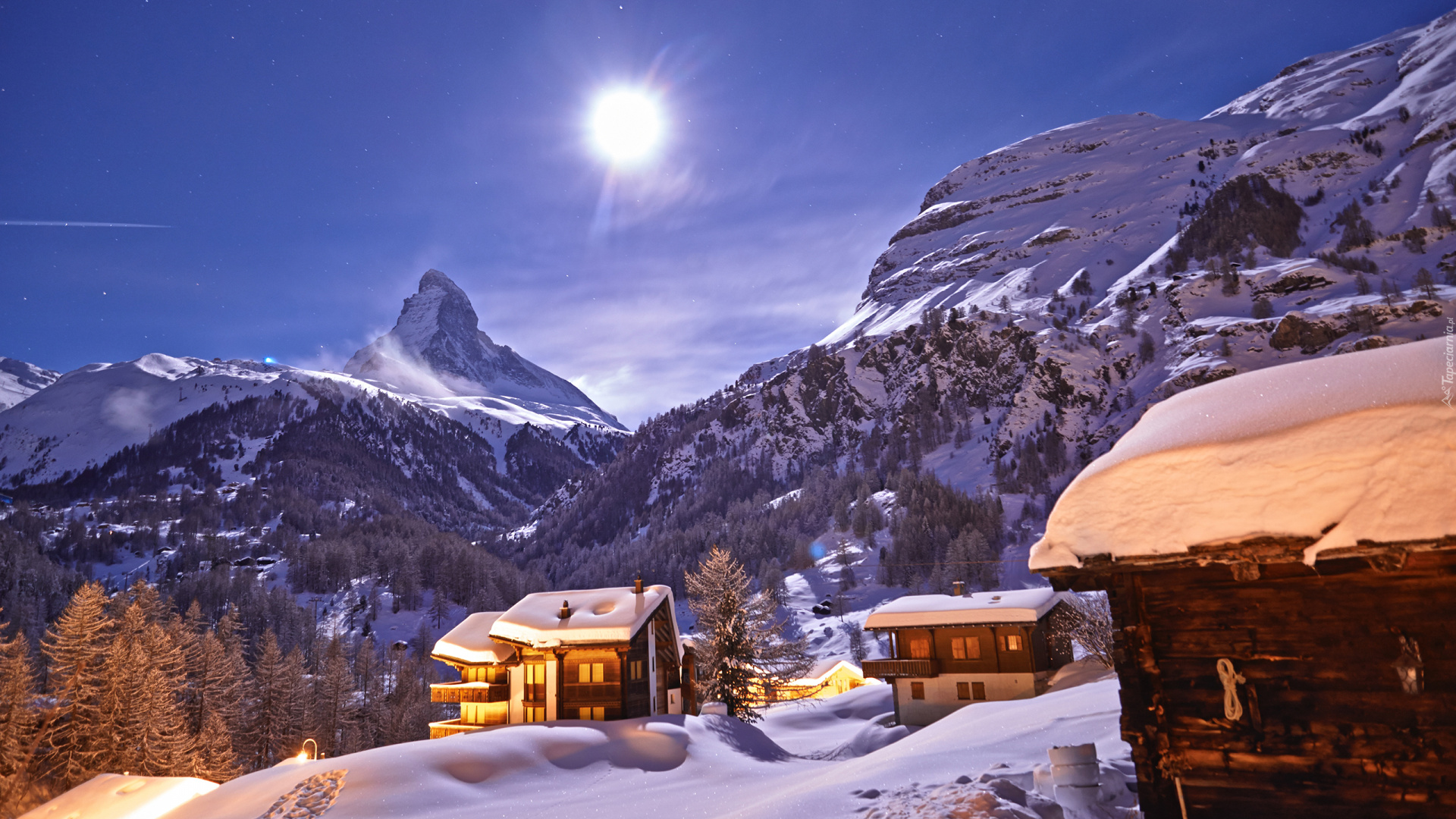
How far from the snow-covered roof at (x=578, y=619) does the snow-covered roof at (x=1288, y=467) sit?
22895 mm

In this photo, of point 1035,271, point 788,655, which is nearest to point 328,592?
point 788,655

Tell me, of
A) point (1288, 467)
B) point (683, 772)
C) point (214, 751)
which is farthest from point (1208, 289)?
point (214, 751)

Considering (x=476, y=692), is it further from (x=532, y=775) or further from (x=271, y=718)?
(x=271, y=718)

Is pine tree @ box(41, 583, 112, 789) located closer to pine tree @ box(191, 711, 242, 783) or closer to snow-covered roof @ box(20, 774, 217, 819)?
pine tree @ box(191, 711, 242, 783)

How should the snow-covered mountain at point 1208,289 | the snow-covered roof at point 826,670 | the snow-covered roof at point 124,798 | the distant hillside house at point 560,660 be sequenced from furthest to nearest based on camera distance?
the snow-covered mountain at point 1208,289 < the snow-covered roof at point 826,670 < the distant hillside house at point 560,660 < the snow-covered roof at point 124,798

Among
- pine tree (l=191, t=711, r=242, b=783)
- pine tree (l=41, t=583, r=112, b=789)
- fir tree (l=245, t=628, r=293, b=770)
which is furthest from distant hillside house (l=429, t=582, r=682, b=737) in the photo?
fir tree (l=245, t=628, r=293, b=770)

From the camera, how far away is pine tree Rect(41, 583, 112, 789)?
34.6 metres

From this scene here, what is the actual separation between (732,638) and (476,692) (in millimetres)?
12018

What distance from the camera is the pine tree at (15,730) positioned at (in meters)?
30.9

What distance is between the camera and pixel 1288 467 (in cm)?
677

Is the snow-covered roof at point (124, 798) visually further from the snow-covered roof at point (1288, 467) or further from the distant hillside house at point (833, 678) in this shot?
the distant hillside house at point (833, 678)

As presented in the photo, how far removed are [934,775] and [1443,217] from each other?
474ft

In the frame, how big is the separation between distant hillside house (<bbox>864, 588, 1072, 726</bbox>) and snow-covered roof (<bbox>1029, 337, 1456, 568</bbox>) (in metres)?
28.3

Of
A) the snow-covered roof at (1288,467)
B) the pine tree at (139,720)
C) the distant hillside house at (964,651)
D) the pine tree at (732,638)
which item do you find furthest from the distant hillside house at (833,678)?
the snow-covered roof at (1288,467)
